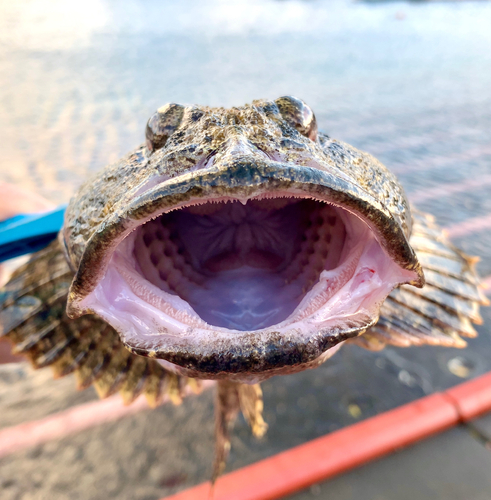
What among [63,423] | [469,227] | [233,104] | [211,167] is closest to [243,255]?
[211,167]

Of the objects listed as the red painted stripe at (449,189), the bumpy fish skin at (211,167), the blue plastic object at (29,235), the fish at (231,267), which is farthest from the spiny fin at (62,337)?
the red painted stripe at (449,189)

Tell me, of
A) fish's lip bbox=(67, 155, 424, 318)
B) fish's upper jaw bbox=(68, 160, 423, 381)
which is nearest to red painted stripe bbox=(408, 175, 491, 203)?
fish's upper jaw bbox=(68, 160, 423, 381)

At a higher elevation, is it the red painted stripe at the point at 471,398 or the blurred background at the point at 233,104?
the red painted stripe at the point at 471,398

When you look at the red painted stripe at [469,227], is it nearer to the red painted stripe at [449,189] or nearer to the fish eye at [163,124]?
the red painted stripe at [449,189]

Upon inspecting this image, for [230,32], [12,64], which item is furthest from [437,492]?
[230,32]

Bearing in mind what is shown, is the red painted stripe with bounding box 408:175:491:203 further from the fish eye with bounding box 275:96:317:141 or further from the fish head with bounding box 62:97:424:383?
the fish eye with bounding box 275:96:317:141

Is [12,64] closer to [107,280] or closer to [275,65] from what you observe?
[275,65]

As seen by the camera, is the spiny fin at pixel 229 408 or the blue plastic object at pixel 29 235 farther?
the blue plastic object at pixel 29 235
